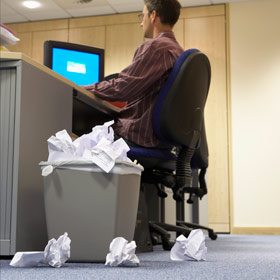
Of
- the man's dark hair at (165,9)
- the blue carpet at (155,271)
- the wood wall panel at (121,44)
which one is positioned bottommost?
the blue carpet at (155,271)

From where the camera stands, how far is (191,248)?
1.46 metres

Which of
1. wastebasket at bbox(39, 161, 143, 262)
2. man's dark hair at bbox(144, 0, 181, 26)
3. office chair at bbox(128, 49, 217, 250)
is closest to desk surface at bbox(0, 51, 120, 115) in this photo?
office chair at bbox(128, 49, 217, 250)

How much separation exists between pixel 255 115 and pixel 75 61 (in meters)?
2.78

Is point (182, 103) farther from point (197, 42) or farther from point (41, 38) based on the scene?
point (41, 38)

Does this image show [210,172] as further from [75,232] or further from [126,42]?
[75,232]

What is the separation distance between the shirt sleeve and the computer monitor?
0.76 m

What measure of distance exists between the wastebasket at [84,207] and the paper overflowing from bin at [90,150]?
0.08 ft

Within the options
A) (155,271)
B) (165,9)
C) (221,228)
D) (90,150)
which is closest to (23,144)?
(90,150)

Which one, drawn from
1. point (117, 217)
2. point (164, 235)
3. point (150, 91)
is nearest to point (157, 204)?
point (164, 235)

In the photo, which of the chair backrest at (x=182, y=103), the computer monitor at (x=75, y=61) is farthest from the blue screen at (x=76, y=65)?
the chair backrest at (x=182, y=103)

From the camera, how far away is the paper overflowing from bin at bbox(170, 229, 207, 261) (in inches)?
57.6

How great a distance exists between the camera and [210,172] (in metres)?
5.00

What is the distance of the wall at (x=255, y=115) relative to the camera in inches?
191

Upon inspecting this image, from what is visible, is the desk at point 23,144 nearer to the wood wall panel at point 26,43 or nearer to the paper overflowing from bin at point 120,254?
the paper overflowing from bin at point 120,254
